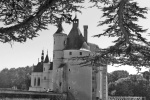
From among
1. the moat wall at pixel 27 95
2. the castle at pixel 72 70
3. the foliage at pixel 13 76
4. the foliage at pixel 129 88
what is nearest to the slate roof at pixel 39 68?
the castle at pixel 72 70

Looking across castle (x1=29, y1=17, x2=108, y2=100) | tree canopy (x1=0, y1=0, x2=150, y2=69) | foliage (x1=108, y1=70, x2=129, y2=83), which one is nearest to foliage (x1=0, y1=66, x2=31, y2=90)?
foliage (x1=108, y1=70, x2=129, y2=83)

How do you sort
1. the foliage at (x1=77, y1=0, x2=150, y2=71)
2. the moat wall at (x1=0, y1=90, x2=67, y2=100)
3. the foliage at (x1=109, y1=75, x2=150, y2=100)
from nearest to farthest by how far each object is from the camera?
the foliage at (x1=77, y1=0, x2=150, y2=71) < the moat wall at (x1=0, y1=90, x2=67, y2=100) < the foliage at (x1=109, y1=75, x2=150, y2=100)

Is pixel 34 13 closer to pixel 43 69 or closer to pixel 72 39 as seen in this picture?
pixel 72 39

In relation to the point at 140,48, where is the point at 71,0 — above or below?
above

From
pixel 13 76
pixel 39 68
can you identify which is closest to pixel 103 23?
pixel 39 68

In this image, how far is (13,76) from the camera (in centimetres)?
7944

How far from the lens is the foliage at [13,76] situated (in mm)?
72938

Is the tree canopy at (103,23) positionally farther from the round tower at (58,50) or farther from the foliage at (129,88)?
the foliage at (129,88)

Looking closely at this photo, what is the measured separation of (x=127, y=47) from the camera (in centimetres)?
568

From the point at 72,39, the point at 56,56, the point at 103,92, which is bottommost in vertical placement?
the point at 103,92

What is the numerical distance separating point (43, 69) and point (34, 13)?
35.2 m

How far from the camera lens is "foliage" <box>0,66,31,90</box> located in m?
72.9

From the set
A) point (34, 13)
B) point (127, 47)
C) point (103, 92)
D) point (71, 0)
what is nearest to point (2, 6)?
point (34, 13)

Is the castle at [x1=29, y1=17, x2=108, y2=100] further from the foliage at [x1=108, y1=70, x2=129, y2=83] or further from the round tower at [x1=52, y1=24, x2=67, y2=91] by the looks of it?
the foliage at [x1=108, y1=70, x2=129, y2=83]
